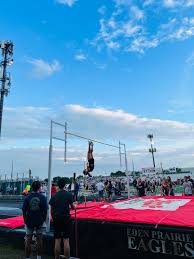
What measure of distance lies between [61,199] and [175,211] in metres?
2.46

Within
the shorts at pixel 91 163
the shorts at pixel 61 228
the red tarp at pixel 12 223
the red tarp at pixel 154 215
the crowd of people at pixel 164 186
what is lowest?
the red tarp at pixel 12 223

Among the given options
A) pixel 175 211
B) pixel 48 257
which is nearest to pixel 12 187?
pixel 48 257

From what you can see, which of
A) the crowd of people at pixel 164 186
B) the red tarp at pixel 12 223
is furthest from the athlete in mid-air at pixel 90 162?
the crowd of people at pixel 164 186

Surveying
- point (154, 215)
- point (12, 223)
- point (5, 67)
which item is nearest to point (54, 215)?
point (154, 215)

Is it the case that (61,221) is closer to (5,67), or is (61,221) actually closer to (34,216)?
(34,216)

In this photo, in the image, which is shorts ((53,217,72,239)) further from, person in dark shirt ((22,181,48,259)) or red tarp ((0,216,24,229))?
red tarp ((0,216,24,229))

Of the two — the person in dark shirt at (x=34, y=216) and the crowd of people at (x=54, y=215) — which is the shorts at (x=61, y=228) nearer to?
the crowd of people at (x=54, y=215)

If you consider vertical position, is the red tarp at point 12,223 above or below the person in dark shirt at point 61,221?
below

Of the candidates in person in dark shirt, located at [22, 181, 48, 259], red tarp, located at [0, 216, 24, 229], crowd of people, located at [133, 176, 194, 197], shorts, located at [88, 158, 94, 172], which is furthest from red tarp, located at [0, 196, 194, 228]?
crowd of people, located at [133, 176, 194, 197]

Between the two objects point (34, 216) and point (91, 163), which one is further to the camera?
point (91, 163)

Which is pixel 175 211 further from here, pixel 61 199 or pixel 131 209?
pixel 61 199

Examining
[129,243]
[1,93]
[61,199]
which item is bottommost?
[129,243]

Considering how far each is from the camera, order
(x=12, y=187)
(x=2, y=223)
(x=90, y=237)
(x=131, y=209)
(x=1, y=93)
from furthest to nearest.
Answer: (x=12, y=187)
(x=1, y=93)
(x=2, y=223)
(x=131, y=209)
(x=90, y=237)

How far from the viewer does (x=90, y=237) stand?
5.64 meters
